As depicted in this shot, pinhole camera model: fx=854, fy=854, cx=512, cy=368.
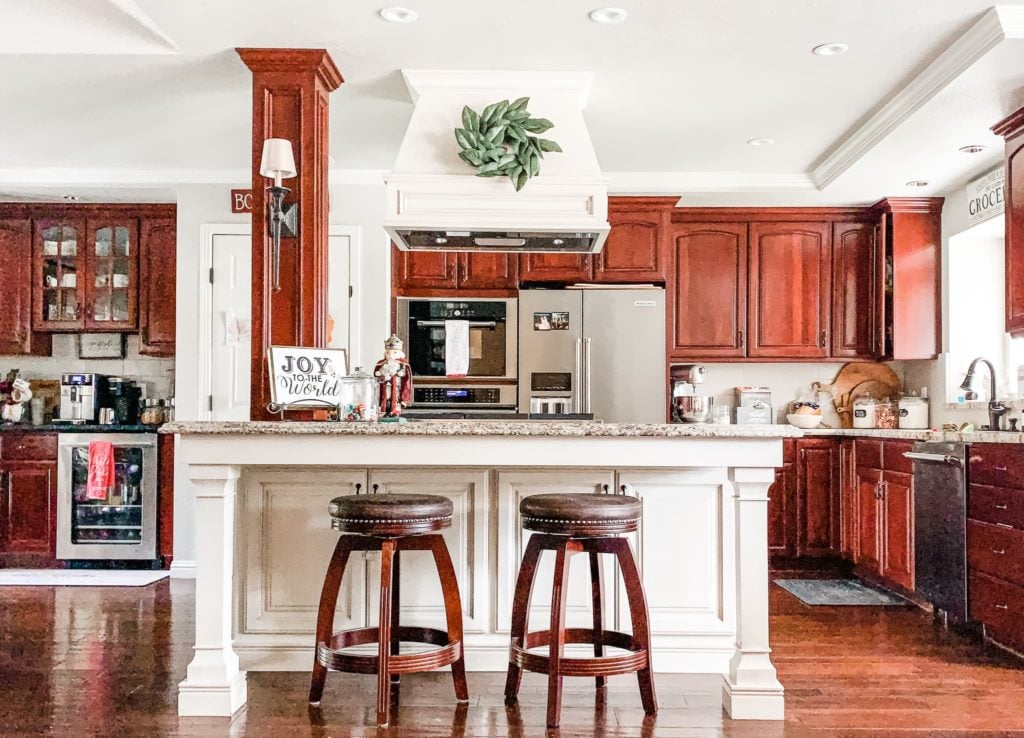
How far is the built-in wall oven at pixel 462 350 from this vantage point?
16.6 feet

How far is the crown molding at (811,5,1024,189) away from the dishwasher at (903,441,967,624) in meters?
1.45

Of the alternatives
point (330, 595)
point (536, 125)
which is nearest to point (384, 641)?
point (330, 595)

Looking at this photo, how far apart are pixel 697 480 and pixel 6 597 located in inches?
139

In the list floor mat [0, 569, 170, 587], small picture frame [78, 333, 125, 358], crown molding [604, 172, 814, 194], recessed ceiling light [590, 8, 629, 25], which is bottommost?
floor mat [0, 569, 170, 587]

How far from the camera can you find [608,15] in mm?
2953

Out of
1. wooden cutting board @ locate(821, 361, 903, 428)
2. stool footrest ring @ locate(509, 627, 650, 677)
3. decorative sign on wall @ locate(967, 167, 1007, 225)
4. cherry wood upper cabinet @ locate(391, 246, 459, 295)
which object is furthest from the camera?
wooden cutting board @ locate(821, 361, 903, 428)

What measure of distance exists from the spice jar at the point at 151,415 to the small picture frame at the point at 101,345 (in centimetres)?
43

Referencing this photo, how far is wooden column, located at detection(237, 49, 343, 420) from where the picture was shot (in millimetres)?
3078

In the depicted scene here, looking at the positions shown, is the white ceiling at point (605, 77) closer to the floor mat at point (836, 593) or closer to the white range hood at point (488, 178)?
the white range hood at point (488, 178)

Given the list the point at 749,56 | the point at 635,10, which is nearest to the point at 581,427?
the point at 635,10

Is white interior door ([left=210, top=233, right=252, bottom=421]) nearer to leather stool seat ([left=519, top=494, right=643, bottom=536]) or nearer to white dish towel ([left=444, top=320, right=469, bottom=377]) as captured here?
white dish towel ([left=444, top=320, right=469, bottom=377])

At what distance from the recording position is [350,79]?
3.54 meters

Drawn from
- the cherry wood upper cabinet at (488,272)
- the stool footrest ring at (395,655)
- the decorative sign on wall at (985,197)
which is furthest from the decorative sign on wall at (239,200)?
the decorative sign on wall at (985,197)

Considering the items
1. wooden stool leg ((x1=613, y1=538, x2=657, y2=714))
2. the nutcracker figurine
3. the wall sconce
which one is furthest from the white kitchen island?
the wall sconce
